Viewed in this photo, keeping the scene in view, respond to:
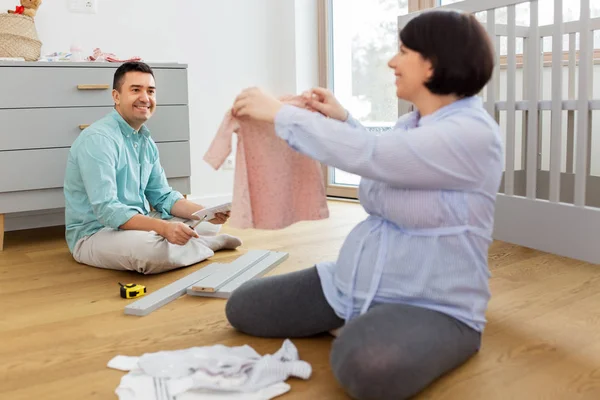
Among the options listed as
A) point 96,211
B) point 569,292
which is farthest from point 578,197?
point 96,211

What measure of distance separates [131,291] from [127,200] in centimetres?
52

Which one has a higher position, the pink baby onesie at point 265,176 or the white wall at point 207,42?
the white wall at point 207,42

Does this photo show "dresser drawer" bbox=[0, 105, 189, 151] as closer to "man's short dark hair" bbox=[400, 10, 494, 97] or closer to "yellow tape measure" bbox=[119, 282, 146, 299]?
"yellow tape measure" bbox=[119, 282, 146, 299]

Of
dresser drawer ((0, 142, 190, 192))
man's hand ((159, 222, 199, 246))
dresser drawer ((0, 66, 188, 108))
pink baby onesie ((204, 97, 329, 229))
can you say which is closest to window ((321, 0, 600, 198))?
dresser drawer ((0, 66, 188, 108))

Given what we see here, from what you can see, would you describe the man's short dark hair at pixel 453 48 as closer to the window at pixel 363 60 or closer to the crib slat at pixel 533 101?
the crib slat at pixel 533 101

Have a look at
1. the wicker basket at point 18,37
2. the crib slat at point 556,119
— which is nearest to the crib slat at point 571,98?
the crib slat at point 556,119

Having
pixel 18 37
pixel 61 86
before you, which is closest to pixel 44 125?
pixel 61 86

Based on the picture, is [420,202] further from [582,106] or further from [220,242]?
[220,242]

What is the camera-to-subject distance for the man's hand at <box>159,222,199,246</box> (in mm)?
1947

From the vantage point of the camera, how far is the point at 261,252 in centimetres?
227

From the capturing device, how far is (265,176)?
1.39 metres

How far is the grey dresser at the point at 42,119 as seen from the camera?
8.16 feet

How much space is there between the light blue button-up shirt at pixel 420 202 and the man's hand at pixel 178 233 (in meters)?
0.77

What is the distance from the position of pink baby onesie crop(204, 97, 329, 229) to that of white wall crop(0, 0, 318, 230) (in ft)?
6.41
